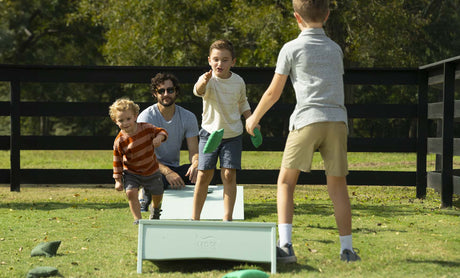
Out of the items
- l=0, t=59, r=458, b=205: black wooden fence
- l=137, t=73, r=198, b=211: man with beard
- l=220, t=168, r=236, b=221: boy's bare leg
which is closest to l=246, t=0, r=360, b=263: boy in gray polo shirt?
l=220, t=168, r=236, b=221: boy's bare leg

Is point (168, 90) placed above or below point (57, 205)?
above

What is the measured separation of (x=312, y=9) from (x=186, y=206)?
238cm

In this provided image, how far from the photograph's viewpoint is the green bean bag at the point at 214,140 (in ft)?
15.1

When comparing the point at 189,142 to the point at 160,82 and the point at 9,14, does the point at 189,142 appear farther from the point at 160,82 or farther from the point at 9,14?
the point at 9,14

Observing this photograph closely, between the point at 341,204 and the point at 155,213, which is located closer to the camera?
the point at 341,204

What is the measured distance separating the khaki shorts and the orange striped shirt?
1.65 m

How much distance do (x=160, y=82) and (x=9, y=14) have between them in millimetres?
22462

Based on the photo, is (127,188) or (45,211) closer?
(127,188)

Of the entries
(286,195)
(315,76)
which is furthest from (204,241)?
(315,76)

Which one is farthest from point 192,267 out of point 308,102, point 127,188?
point 127,188

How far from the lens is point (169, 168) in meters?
5.80

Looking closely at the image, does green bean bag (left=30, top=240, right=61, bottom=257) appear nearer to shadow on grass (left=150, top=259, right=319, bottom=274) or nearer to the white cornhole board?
Result: shadow on grass (left=150, top=259, right=319, bottom=274)

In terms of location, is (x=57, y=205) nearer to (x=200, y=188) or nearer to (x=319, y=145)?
(x=200, y=188)

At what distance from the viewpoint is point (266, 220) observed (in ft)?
18.4
